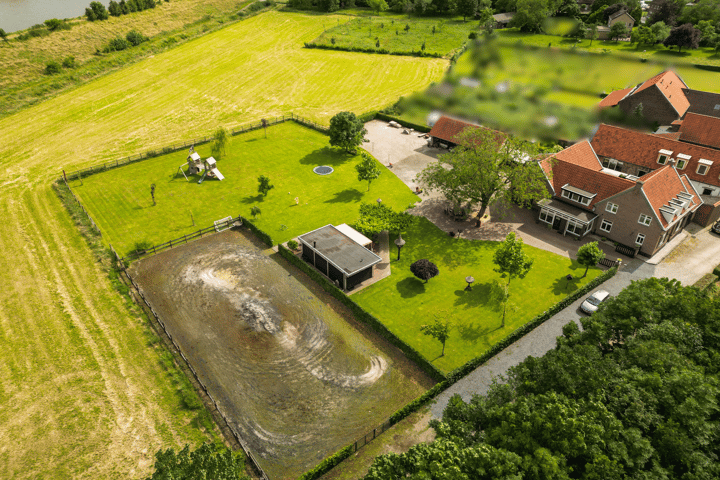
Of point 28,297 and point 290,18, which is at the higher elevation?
point 290,18

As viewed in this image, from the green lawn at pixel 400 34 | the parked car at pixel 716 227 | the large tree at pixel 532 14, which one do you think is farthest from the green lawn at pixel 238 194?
the large tree at pixel 532 14

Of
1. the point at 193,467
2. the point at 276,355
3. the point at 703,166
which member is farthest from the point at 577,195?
the point at 193,467

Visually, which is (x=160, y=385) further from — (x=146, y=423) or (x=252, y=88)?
(x=252, y=88)

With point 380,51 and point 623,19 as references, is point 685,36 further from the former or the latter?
point 380,51

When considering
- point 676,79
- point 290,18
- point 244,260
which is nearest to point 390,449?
point 244,260

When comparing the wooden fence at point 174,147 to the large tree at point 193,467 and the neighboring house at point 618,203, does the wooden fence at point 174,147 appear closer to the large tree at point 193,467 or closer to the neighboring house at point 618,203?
the neighboring house at point 618,203

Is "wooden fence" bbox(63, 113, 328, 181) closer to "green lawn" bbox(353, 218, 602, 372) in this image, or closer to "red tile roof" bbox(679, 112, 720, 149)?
"green lawn" bbox(353, 218, 602, 372)
